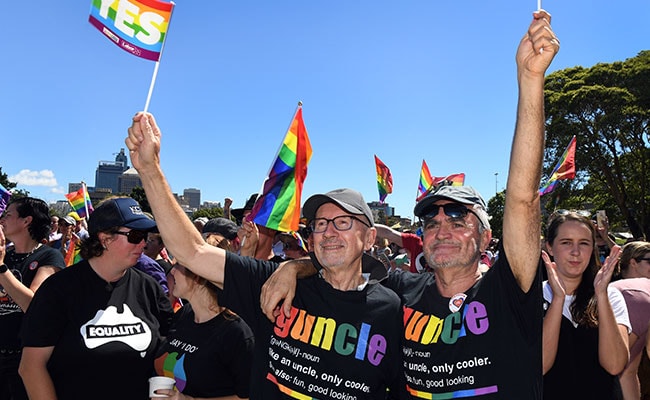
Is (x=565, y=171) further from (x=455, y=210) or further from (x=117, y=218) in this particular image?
(x=117, y=218)

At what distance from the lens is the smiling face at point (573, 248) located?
3.46m

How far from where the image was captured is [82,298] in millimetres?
2988

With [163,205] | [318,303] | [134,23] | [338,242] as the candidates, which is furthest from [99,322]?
[134,23]

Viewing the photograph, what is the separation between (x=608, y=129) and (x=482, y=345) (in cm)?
2865

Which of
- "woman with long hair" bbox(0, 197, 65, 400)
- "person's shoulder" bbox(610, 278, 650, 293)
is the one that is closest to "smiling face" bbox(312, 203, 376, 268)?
"person's shoulder" bbox(610, 278, 650, 293)

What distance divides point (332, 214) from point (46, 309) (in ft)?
5.69

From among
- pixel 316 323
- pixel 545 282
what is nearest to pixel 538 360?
pixel 316 323

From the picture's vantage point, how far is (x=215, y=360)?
2826 millimetres

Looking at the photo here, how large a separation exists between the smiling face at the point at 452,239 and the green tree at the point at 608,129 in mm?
27395

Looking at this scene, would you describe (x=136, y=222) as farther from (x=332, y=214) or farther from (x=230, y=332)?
(x=332, y=214)

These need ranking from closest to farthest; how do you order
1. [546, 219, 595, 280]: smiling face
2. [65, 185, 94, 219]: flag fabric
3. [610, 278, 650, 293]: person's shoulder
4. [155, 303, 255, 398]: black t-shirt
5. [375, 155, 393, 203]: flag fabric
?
[155, 303, 255, 398]: black t-shirt < [546, 219, 595, 280]: smiling face < [610, 278, 650, 293]: person's shoulder < [375, 155, 393, 203]: flag fabric < [65, 185, 94, 219]: flag fabric

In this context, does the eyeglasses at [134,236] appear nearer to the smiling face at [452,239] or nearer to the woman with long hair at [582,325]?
the smiling face at [452,239]

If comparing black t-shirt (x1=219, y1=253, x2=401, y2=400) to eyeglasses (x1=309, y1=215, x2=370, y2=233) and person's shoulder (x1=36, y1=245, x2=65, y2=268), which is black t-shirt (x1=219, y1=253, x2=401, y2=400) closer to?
eyeglasses (x1=309, y1=215, x2=370, y2=233)

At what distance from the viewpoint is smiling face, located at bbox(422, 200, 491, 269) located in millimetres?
2504
